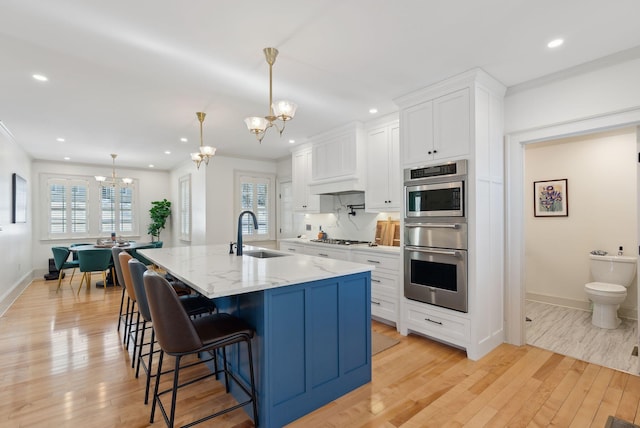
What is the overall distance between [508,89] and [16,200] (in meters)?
7.34

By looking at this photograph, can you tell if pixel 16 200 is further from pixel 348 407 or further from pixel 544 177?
pixel 544 177

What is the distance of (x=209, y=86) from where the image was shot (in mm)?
3148

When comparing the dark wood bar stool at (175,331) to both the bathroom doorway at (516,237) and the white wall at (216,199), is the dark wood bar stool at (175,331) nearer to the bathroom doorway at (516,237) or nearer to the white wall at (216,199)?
the bathroom doorway at (516,237)

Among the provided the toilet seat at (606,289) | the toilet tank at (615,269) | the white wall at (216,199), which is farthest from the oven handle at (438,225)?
the white wall at (216,199)

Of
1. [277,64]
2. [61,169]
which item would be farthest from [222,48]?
[61,169]

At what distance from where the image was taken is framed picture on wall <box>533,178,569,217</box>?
4.36 meters

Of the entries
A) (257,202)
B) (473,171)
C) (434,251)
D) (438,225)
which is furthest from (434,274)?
(257,202)

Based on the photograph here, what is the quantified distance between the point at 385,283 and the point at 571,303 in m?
2.80

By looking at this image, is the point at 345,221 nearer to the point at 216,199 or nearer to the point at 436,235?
the point at 436,235

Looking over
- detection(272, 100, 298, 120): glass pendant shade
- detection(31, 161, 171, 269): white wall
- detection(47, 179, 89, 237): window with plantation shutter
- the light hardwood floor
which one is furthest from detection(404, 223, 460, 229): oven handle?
detection(47, 179, 89, 237): window with plantation shutter

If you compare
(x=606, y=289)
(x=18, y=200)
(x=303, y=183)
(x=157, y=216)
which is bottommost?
(x=606, y=289)

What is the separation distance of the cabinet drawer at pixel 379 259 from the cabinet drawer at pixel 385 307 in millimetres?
364

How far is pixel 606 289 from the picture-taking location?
350cm

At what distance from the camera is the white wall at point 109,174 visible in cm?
692
